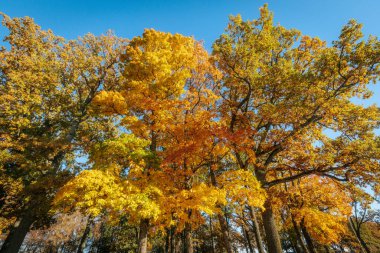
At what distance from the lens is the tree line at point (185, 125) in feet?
29.0

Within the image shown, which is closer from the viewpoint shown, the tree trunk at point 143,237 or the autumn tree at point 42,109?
the tree trunk at point 143,237

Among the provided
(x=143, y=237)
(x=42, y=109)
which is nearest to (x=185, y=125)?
(x=143, y=237)

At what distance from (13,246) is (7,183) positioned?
3.68m

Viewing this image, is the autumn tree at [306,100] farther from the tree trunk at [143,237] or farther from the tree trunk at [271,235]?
the tree trunk at [143,237]

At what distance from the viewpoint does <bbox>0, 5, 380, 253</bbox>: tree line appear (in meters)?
8.84

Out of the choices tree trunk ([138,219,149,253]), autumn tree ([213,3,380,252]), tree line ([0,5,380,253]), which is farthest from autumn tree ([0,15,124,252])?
autumn tree ([213,3,380,252])

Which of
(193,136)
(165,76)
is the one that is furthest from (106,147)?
(165,76)

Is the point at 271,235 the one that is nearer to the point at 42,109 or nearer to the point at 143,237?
the point at 143,237

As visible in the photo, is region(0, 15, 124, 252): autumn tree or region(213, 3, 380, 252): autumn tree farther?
region(0, 15, 124, 252): autumn tree

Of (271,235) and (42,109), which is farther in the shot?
(42,109)

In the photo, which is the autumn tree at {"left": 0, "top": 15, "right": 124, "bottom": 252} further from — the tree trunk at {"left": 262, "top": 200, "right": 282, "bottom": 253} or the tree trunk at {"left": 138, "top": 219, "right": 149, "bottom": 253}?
the tree trunk at {"left": 262, "top": 200, "right": 282, "bottom": 253}

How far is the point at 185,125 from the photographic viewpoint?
35.6ft

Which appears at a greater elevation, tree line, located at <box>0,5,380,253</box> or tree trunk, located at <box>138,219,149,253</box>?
tree line, located at <box>0,5,380,253</box>

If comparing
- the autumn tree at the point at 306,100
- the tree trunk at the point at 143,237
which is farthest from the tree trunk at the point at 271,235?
the tree trunk at the point at 143,237
